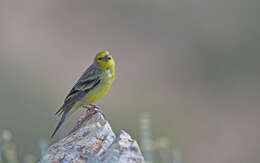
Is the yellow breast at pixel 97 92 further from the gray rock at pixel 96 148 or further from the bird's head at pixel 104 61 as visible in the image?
the gray rock at pixel 96 148

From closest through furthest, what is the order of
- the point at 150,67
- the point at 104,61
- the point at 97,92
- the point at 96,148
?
the point at 96,148 → the point at 97,92 → the point at 104,61 → the point at 150,67

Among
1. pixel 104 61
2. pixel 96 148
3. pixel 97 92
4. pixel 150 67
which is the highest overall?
pixel 104 61

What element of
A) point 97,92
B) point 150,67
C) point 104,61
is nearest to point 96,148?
point 97,92

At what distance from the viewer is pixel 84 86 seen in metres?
→ 8.57

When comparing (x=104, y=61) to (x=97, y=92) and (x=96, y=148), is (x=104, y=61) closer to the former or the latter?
(x=97, y=92)

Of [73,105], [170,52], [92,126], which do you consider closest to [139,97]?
[170,52]

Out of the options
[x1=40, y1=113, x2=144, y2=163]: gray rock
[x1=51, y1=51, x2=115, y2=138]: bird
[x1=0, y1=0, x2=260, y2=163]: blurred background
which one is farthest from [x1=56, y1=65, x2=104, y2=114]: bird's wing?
[x1=0, y1=0, x2=260, y2=163]: blurred background

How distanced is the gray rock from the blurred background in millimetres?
9463

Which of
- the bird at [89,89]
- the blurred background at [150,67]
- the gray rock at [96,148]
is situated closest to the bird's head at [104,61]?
the bird at [89,89]

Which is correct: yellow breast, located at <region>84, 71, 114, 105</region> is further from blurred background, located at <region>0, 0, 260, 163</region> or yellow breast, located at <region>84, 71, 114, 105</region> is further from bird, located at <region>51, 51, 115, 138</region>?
A: blurred background, located at <region>0, 0, 260, 163</region>

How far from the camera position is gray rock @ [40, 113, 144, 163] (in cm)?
514

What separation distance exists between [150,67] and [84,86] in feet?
52.4

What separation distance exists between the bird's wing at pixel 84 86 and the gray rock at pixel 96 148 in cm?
229

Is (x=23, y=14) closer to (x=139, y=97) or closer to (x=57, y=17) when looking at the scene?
(x=57, y=17)
